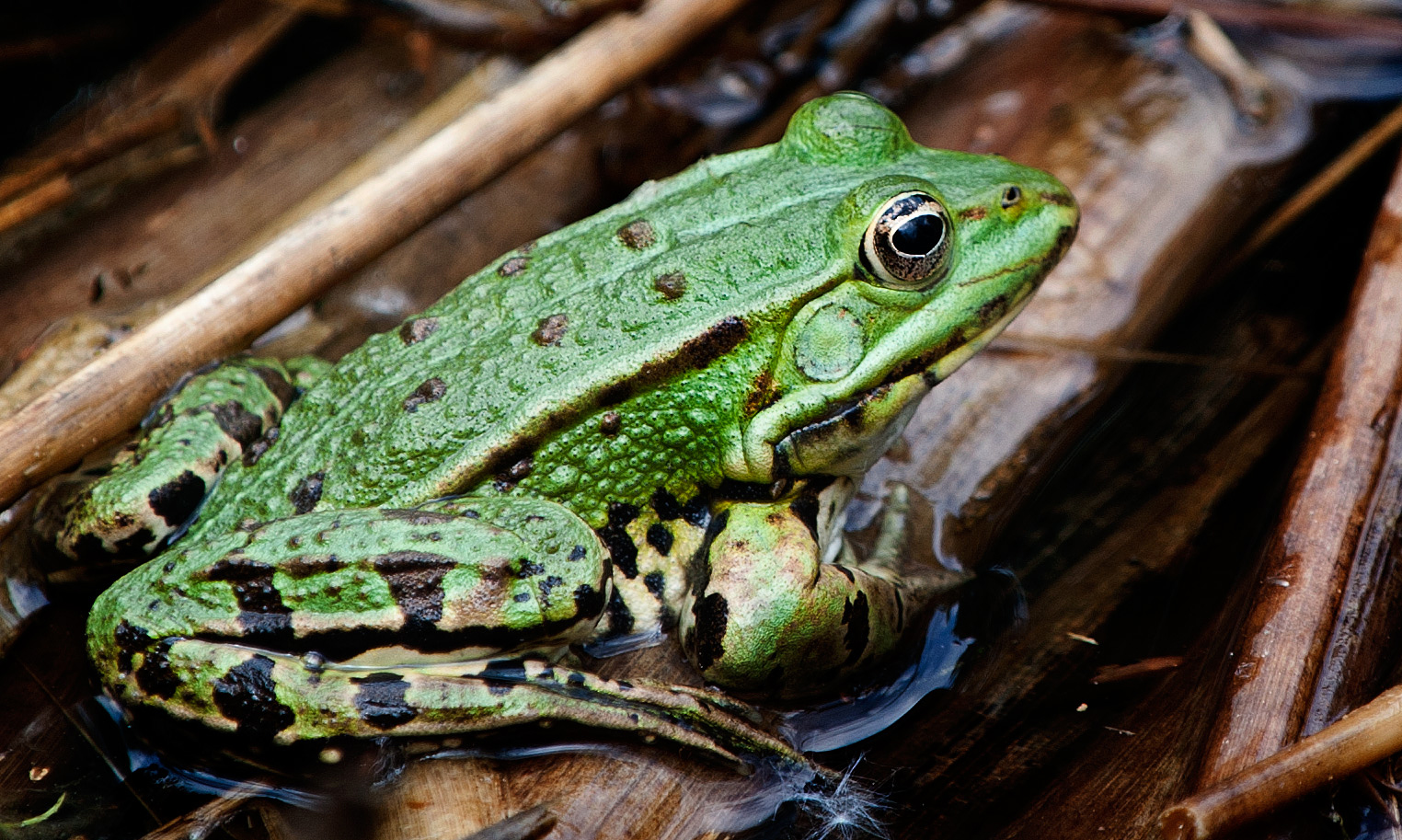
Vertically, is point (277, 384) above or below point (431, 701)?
above

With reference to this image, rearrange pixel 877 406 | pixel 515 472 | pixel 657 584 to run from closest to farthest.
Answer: pixel 515 472, pixel 877 406, pixel 657 584

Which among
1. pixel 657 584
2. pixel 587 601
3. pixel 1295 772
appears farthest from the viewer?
pixel 657 584

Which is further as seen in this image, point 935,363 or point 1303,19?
point 1303,19

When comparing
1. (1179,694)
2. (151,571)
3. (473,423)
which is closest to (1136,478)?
(1179,694)

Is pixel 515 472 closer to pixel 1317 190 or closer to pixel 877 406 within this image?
pixel 877 406

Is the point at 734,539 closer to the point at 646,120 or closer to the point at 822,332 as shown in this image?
the point at 822,332

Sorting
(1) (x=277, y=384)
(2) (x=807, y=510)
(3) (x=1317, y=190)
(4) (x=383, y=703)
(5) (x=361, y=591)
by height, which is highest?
(1) (x=277, y=384)

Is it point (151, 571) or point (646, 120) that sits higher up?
point (151, 571)

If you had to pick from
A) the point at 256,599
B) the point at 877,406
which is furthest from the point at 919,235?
the point at 256,599
